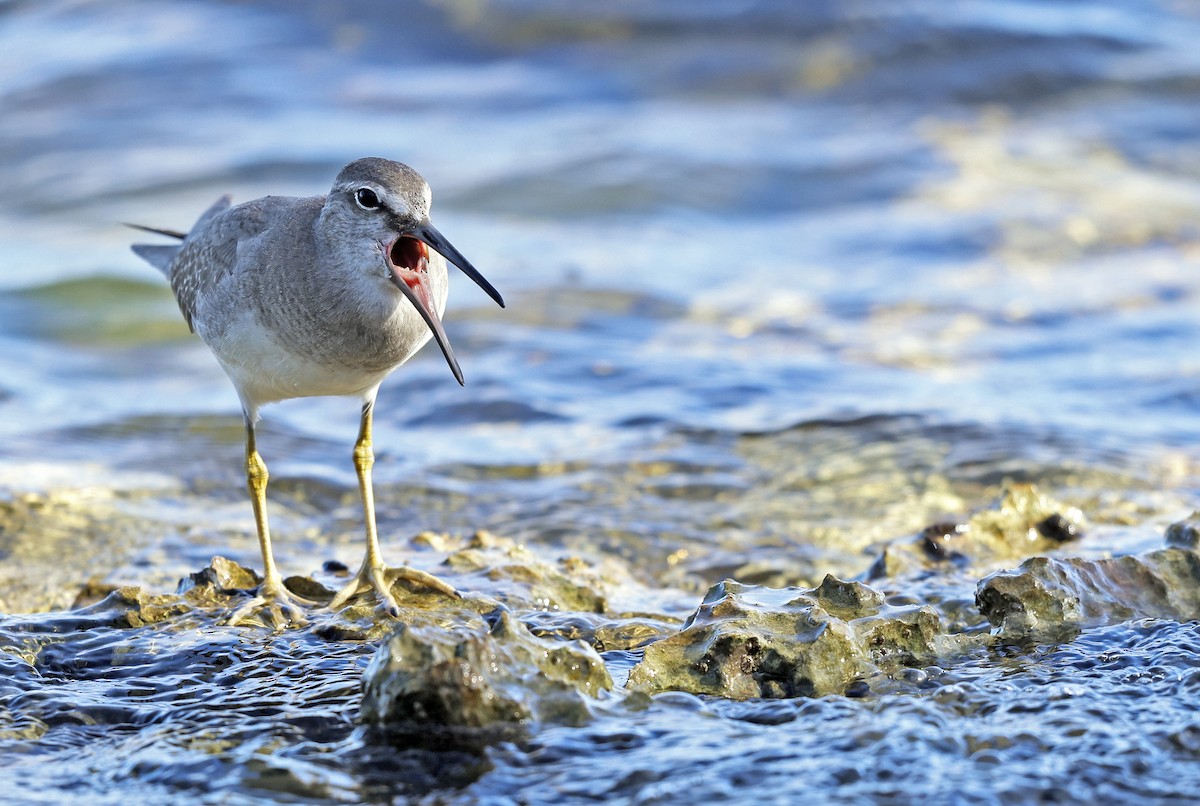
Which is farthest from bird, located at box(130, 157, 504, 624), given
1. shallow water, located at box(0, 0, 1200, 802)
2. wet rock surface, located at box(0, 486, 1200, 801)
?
shallow water, located at box(0, 0, 1200, 802)

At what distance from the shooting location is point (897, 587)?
5.03 meters

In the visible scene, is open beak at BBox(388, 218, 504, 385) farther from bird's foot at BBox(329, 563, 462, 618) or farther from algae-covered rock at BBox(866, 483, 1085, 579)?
algae-covered rock at BBox(866, 483, 1085, 579)

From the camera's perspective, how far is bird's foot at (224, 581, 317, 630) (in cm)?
466

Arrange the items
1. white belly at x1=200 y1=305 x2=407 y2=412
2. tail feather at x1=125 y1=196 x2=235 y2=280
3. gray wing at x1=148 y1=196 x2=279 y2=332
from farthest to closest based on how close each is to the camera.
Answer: tail feather at x1=125 y1=196 x2=235 y2=280 → gray wing at x1=148 y1=196 x2=279 y2=332 → white belly at x1=200 y1=305 x2=407 y2=412

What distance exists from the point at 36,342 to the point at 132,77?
6071 mm

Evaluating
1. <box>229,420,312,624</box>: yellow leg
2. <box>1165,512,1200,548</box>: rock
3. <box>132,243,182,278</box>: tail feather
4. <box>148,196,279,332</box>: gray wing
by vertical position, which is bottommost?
<box>229,420,312,624</box>: yellow leg

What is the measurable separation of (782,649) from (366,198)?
213 cm

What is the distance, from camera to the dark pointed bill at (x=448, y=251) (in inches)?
179

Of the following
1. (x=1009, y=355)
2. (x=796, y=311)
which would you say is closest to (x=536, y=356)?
(x=796, y=311)

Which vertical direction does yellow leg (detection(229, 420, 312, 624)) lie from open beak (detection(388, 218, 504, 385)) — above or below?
below

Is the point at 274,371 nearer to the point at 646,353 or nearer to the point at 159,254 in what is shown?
the point at 159,254

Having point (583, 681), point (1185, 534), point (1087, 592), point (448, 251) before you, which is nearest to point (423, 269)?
point (448, 251)

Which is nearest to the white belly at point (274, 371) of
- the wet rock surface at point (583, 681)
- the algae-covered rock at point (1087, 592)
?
the wet rock surface at point (583, 681)

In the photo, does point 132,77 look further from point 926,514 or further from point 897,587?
point 897,587
